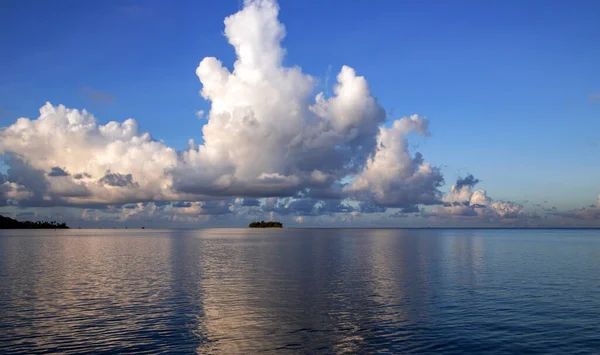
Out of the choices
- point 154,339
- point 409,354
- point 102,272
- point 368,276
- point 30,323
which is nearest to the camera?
point 409,354

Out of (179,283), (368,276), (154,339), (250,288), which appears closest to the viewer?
(154,339)

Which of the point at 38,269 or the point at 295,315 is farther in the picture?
the point at 38,269

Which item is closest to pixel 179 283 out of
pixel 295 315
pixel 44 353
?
pixel 295 315

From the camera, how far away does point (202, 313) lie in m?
42.8

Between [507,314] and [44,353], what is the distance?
127 feet

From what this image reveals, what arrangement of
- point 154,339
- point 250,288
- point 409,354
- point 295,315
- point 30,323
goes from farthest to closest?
point 250,288
point 295,315
point 30,323
point 154,339
point 409,354

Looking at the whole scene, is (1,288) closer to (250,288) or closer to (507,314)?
(250,288)

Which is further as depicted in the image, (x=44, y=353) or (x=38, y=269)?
(x=38, y=269)

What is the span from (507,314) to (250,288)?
100 feet

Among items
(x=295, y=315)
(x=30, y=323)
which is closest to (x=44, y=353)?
(x=30, y=323)

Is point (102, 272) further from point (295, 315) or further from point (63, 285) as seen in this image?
point (295, 315)

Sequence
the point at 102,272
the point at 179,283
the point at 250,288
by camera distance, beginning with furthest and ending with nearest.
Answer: the point at 102,272, the point at 179,283, the point at 250,288

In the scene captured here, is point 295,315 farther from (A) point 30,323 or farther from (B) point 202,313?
(A) point 30,323

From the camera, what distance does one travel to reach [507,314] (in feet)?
138
